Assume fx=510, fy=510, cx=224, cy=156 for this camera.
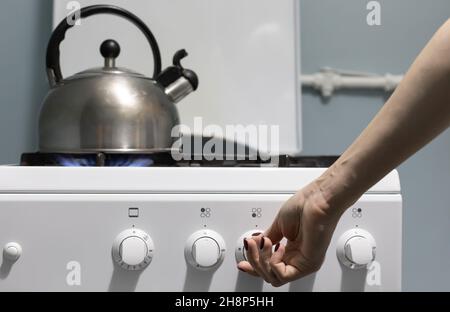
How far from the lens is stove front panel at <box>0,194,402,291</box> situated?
1.91ft

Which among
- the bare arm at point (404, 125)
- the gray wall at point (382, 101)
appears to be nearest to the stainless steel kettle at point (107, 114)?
the bare arm at point (404, 125)

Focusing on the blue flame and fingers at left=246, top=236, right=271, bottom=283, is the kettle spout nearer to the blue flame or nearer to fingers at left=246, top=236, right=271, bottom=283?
the blue flame

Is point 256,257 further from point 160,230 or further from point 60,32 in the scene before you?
point 60,32

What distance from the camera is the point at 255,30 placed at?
3.86ft

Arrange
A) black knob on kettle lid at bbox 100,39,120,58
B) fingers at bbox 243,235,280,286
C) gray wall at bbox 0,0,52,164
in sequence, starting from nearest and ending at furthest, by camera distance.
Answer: fingers at bbox 243,235,280,286
black knob on kettle lid at bbox 100,39,120,58
gray wall at bbox 0,0,52,164

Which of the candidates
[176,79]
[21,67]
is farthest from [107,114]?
[21,67]

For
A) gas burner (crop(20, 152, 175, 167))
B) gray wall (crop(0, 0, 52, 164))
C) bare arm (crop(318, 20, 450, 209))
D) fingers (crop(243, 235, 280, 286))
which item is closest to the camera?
bare arm (crop(318, 20, 450, 209))

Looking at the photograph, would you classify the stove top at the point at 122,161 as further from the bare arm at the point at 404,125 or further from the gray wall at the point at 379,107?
the gray wall at the point at 379,107

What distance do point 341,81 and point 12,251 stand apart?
867 millimetres

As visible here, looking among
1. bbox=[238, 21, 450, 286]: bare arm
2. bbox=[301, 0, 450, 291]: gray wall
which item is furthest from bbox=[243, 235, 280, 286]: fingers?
bbox=[301, 0, 450, 291]: gray wall

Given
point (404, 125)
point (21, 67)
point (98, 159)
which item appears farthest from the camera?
point (21, 67)

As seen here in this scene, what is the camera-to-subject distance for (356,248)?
1.90ft

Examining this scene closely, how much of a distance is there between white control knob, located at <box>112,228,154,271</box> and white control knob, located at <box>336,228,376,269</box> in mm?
221

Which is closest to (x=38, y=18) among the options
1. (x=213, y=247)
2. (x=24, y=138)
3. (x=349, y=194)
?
(x=24, y=138)
